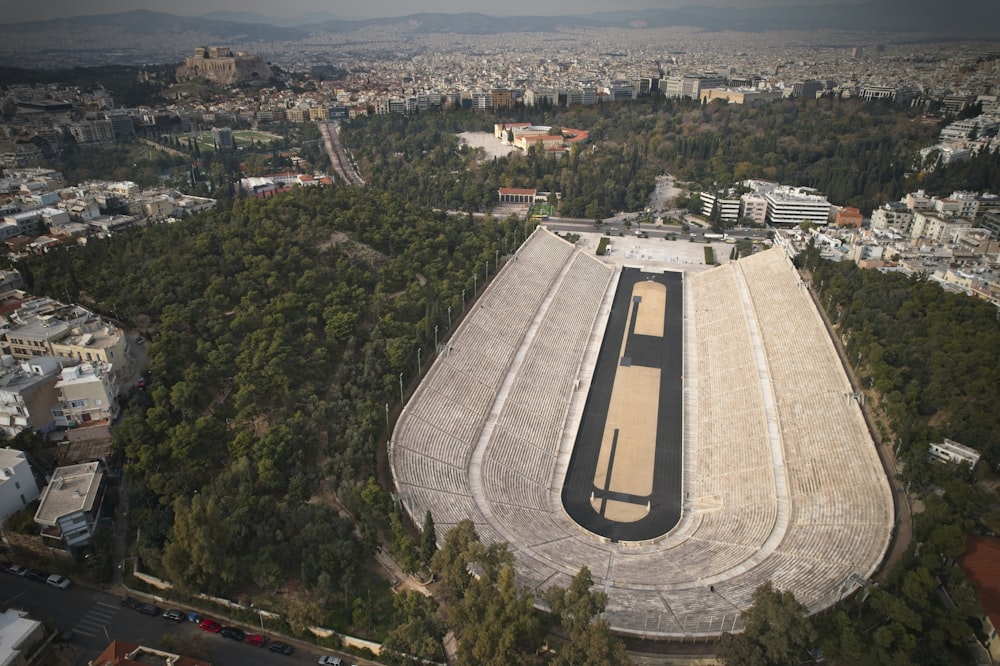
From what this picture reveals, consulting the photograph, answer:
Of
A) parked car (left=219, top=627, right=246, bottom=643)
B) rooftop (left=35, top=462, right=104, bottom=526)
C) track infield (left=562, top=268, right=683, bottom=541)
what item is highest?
rooftop (left=35, top=462, right=104, bottom=526)

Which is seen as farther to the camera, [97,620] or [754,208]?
[754,208]

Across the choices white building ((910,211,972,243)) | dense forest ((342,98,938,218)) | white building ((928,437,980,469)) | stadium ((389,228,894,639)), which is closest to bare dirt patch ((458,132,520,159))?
dense forest ((342,98,938,218))

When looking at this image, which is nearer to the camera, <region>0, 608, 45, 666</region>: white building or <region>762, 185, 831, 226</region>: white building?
<region>0, 608, 45, 666</region>: white building

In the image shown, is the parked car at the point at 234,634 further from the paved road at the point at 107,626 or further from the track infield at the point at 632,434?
the track infield at the point at 632,434

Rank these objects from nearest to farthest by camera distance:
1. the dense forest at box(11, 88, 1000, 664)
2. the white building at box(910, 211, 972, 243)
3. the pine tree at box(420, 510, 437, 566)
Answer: the dense forest at box(11, 88, 1000, 664) → the pine tree at box(420, 510, 437, 566) → the white building at box(910, 211, 972, 243)

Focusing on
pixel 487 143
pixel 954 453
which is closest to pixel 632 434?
pixel 954 453

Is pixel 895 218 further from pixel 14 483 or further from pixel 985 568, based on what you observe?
pixel 14 483

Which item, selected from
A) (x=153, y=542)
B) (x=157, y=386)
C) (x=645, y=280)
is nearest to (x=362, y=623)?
(x=153, y=542)

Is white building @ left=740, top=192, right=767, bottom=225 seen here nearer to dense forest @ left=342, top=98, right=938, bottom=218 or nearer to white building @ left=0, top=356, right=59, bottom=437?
dense forest @ left=342, top=98, right=938, bottom=218
